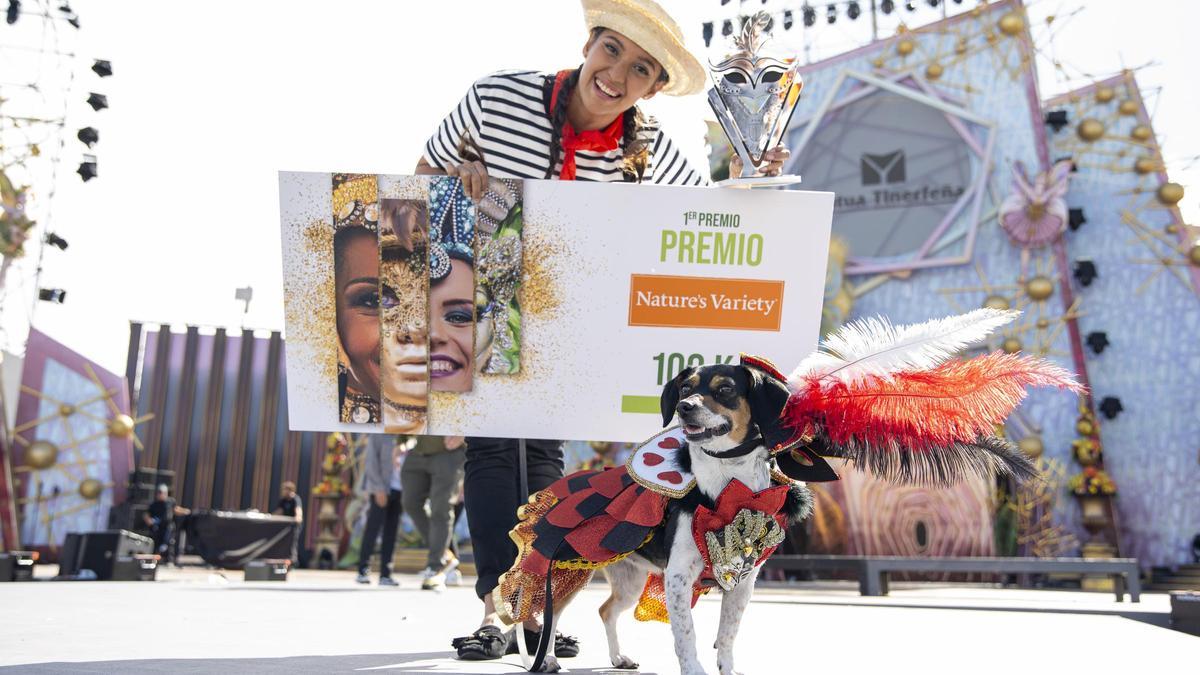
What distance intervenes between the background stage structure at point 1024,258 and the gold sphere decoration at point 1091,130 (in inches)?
0.9

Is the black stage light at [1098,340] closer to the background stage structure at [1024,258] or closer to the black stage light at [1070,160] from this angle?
the background stage structure at [1024,258]

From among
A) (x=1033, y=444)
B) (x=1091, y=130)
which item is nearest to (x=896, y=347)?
(x=1033, y=444)

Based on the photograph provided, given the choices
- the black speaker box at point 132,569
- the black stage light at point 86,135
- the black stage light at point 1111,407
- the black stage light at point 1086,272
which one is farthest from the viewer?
the black stage light at point 1086,272

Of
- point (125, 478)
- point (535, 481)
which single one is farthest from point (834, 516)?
point (535, 481)

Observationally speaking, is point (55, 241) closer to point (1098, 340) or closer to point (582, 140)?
point (582, 140)

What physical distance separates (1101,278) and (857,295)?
12.4 feet

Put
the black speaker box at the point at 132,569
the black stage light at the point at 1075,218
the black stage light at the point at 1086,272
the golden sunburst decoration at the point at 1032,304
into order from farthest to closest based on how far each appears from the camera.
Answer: the black stage light at the point at 1075,218, the black stage light at the point at 1086,272, the golden sunburst decoration at the point at 1032,304, the black speaker box at the point at 132,569

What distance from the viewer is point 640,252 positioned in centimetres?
344

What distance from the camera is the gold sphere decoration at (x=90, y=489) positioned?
699 inches

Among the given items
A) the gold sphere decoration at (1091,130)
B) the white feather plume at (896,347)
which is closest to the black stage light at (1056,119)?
the gold sphere decoration at (1091,130)

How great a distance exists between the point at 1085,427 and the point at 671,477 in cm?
1568

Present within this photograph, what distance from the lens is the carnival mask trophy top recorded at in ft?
11.0

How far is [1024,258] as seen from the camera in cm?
1764

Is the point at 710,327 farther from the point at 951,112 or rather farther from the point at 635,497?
the point at 951,112
